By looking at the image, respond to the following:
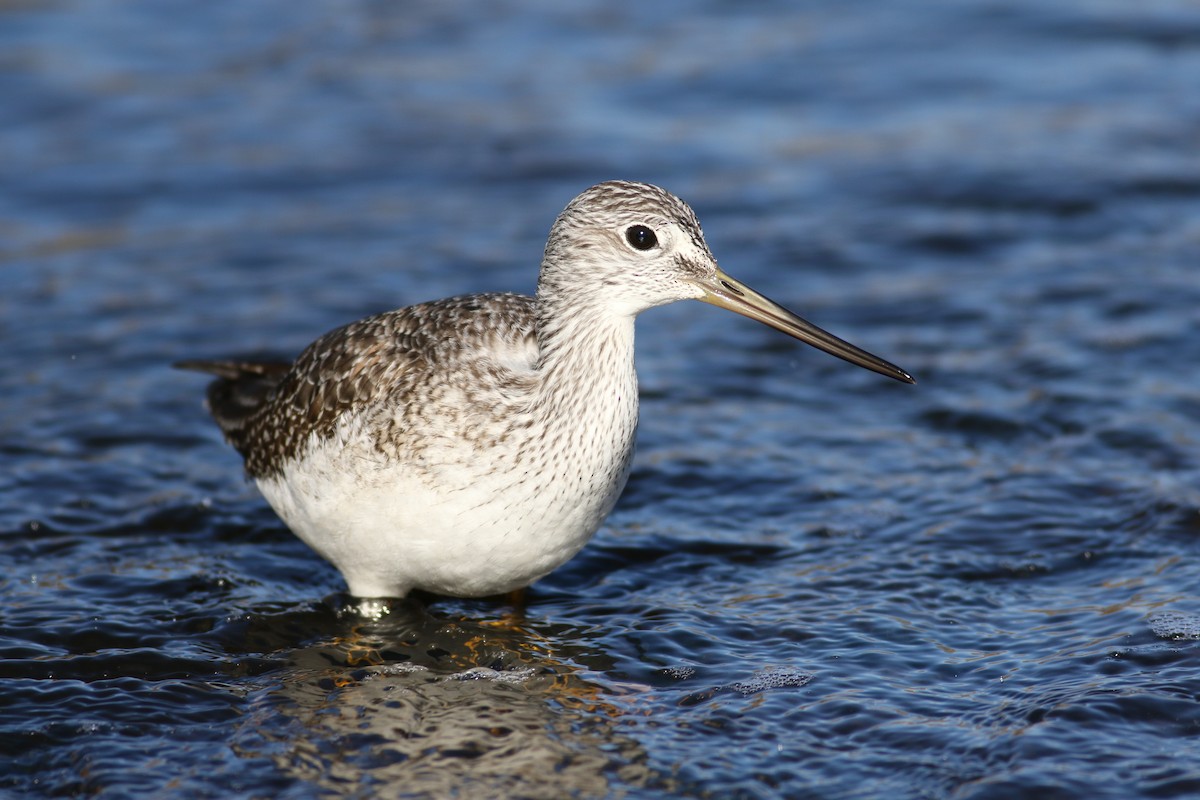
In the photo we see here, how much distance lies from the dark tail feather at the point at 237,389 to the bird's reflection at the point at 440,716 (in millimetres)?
1391

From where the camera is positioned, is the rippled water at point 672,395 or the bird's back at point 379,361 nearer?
the rippled water at point 672,395

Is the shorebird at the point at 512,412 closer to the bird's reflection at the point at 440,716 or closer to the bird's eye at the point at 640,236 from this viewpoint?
the bird's eye at the point at 640,236

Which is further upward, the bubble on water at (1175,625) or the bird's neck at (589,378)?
the bird's neck at (589,378)

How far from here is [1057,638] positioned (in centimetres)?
784

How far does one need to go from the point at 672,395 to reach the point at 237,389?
329cm

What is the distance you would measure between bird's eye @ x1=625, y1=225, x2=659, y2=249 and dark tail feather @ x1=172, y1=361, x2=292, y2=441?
249 centimetres

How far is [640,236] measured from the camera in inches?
295

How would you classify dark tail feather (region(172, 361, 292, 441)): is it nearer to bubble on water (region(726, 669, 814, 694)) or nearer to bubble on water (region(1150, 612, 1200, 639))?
bubble on water (region(726, 669, 814, 694))

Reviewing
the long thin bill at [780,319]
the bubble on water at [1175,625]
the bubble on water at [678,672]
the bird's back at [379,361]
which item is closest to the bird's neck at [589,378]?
the bird's back at [379,361]

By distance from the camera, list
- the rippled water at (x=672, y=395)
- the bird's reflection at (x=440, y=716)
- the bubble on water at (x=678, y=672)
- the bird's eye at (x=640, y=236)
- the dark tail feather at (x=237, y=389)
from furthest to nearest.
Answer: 1. the dark tail feather at (x=237, y=389)
2. the bubble on water at (x=678, y=672)
3. the bird's eye at (x=640, y=236)
4. the rippled water at (x=672, y=395)
5. the bird's reflection at (x=440, y=716)

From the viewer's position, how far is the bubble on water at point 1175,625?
7711 millimetres

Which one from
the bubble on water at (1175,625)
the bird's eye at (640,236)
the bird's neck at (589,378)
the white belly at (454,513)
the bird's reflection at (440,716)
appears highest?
the bird's eye at (640,236)

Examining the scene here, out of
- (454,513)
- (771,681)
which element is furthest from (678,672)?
(454,513)

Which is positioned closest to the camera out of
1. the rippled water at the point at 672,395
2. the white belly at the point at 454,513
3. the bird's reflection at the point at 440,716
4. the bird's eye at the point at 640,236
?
the bird's reflection at the point at 440,716
